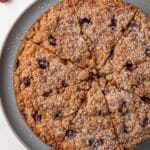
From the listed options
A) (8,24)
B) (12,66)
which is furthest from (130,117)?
(8,24)

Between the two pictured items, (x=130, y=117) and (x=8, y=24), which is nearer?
(x=130, y=117)

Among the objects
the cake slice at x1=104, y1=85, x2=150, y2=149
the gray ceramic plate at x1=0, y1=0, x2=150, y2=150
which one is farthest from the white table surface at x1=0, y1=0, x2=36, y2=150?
the cake slice at x1=104, y1=85, x2=150, y2=149

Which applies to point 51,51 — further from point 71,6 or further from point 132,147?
point 132,147

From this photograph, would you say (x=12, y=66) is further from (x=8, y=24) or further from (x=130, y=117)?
(x=130, y=117)

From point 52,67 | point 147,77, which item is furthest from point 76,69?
point 147,77

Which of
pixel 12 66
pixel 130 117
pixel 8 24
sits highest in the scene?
pixel 8 24

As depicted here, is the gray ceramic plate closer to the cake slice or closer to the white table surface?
the white table surface

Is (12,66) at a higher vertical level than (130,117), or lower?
higher
